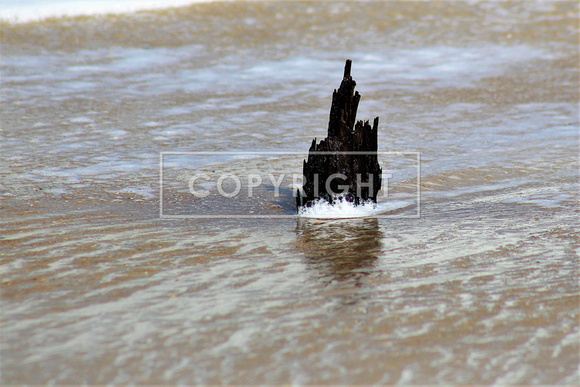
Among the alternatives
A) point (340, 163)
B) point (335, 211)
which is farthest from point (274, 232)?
point (340, 163)

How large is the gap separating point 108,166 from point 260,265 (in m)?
2.24

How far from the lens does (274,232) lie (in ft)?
12.2

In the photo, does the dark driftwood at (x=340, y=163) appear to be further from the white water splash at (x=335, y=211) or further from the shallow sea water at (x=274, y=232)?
the shallow sea water at (x=274, y=232)

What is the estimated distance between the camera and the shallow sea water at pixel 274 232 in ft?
7.81

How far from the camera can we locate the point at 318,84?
8.30m

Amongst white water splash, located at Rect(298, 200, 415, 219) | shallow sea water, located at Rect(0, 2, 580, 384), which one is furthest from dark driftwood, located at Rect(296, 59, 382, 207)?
shallow sea water, located at Rect(0, 2, 580, 384)

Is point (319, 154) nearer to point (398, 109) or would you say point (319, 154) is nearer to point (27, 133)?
point (27, 133)

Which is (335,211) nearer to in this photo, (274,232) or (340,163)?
(340,163)

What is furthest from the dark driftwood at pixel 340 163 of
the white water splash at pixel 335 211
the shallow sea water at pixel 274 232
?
the shallow sea water at pixel 274 232

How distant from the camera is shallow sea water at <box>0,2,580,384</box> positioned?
238 cm

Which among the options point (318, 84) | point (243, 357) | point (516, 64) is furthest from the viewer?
point (516, 64)

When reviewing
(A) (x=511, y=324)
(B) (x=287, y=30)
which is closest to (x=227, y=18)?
(B) (x=287, y=30)

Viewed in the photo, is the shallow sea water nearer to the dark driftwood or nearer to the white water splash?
the white water splash

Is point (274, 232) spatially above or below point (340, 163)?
below
